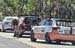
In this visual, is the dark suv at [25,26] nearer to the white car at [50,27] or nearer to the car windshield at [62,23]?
the white car at [50,27]

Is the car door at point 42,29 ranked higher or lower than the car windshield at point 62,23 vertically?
lower

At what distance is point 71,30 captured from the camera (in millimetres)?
21766

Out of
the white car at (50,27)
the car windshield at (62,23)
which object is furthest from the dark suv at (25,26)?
the car windshield at (62,23)

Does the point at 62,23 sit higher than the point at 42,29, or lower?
higher

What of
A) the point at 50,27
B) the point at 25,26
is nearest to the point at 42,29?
the point at 50,27

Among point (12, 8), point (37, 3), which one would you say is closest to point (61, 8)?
point (37, 3)

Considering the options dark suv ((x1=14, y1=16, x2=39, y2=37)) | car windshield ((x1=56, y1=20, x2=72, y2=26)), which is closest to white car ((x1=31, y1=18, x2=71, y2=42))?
car windshield ((x1=56, y1=20, x2=72, y2=26))

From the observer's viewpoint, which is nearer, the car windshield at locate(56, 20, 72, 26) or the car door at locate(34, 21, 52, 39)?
the car windshield at locate(56, 20, 72, 26)

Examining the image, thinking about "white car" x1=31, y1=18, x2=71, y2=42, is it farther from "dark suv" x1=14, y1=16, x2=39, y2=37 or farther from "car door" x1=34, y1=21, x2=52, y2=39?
"dark suv" x1=14, y1=16, x2=39, y2=37

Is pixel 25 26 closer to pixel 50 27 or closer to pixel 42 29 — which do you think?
pixel 42 29

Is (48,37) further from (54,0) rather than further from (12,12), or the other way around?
(12,12)

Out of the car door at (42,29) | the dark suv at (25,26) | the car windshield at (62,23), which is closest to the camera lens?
the car windshield at (62,23)

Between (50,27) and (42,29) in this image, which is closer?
(50,27)

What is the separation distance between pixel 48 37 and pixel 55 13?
12256 millimetres
